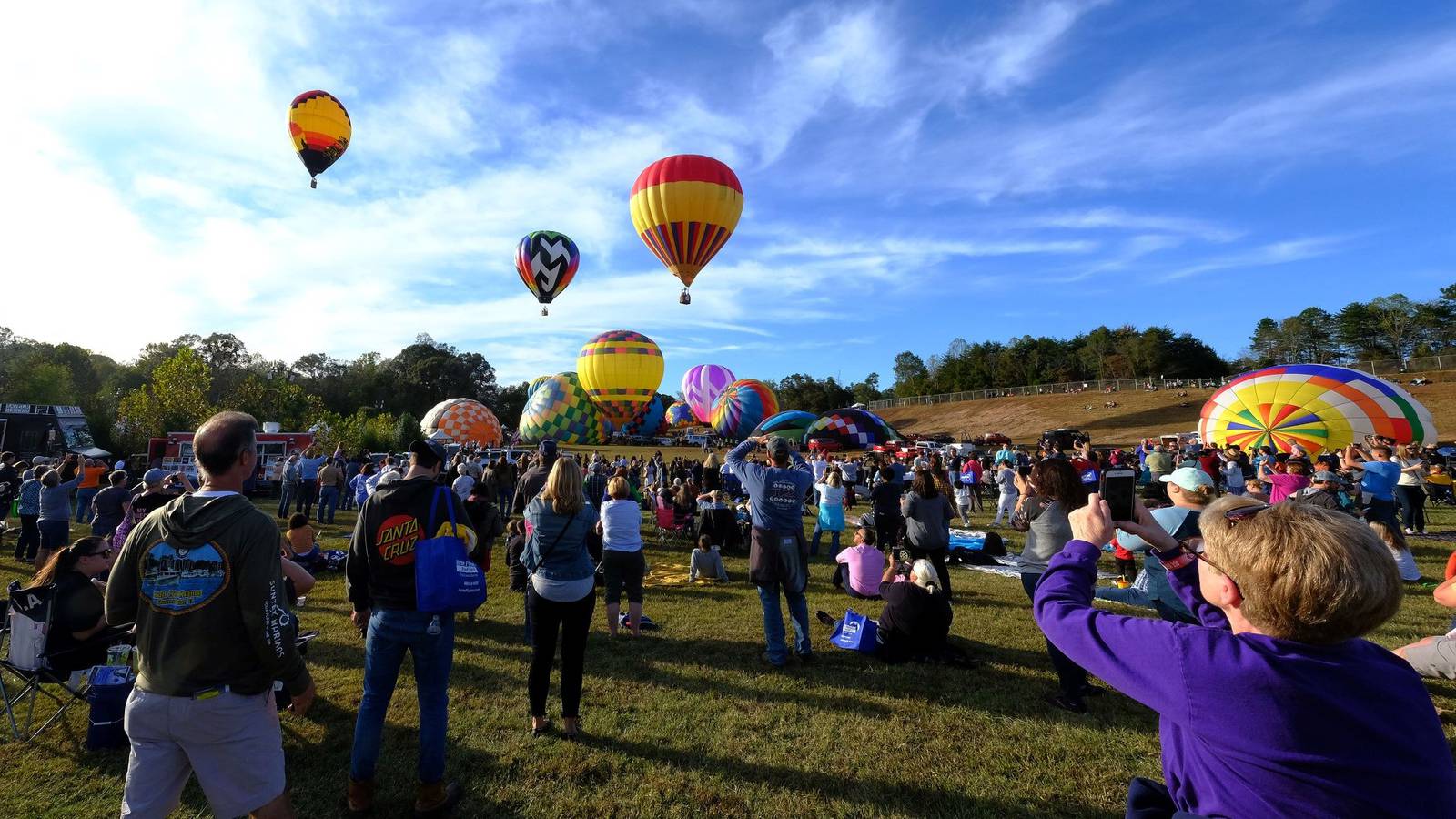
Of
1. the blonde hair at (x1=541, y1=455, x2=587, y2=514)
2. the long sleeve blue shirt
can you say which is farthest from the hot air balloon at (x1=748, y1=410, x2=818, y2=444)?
the blonde hair at (x1=541, y1=455, x2=587, y2=514)

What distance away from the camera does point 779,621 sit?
523 centimetres

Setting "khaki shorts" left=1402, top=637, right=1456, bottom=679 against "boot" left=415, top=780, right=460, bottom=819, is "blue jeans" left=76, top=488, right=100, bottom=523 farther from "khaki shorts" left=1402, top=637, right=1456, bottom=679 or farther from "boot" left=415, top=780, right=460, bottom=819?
"khaki shorts" left=1402, top=637, right=1456, bottom=679

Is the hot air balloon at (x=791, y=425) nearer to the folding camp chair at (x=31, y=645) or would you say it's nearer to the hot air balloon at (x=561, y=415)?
the hot air balloon at (x=561, y=415)

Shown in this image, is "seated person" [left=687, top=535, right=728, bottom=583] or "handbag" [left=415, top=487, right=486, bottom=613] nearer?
"handbag" [left=415, top=487, right=486, bottom=613]

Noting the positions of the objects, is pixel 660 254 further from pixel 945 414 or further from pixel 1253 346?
pixel 1253 346

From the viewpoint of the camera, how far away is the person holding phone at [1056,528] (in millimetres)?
4145

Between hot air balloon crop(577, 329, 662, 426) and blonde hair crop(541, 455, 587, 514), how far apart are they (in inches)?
1295

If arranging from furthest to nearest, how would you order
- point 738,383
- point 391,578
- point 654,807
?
point 738,383 → point 654,807 → point 391,578

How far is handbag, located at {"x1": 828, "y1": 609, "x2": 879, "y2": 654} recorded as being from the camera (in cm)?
562

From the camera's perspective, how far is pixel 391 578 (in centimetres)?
306

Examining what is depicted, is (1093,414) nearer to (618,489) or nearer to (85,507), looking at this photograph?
(618,489)

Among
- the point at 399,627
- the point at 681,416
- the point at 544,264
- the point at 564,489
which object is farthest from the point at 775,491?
the point at 681,416

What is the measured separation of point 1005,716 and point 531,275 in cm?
2509

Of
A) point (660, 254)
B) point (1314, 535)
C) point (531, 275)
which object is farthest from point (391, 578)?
point (531, 275)
